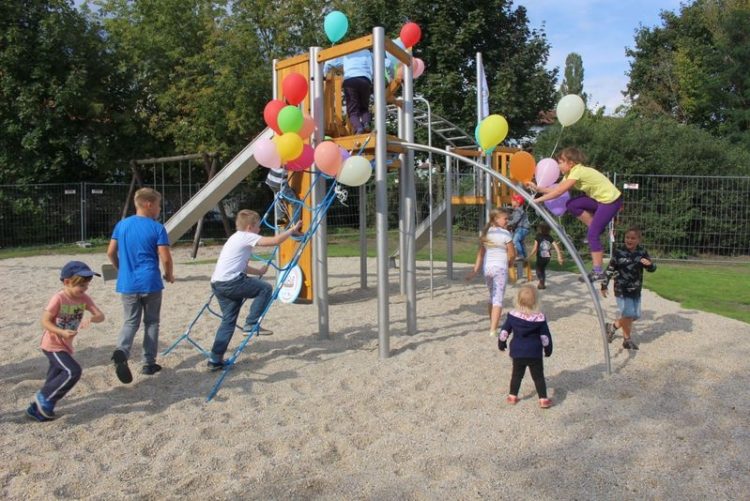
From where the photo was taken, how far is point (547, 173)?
600 cm

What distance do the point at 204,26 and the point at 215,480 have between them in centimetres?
2349

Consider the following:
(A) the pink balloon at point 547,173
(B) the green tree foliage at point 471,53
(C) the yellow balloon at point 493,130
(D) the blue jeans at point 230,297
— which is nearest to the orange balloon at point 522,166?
(A) the pink balloon at point 547,173

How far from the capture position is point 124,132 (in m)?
19.7

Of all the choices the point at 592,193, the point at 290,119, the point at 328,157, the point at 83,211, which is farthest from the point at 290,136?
the point at 83,211

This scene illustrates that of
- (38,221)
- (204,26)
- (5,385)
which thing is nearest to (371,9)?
(204,26)

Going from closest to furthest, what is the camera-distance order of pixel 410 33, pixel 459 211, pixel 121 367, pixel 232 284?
pixel 121 367
pixel 232 284
pixel 410 33
pixel 459 211

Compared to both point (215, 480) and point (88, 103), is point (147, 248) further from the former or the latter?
point (88, 103)

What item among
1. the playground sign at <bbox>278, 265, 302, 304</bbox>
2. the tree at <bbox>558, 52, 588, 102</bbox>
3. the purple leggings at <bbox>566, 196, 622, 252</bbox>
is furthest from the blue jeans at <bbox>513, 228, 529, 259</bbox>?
the tree at <bbox>558, 52, 588, 102</bbox>

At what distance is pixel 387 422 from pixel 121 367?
219 centimetres

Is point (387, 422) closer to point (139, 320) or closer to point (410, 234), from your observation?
point (139, 320)

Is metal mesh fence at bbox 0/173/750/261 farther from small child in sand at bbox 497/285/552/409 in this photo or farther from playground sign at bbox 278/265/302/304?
small child in sand at bbox 497/285/552/409

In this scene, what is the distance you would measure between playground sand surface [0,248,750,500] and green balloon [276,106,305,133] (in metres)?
2.28

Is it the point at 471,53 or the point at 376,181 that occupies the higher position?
the point at 471,53

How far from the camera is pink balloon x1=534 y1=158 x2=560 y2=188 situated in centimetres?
600
